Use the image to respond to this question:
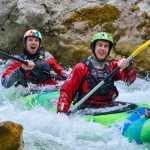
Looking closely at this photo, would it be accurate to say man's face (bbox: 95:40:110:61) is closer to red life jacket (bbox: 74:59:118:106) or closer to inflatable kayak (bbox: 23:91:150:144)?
red life jacket (bbox: 74:59:118:106)

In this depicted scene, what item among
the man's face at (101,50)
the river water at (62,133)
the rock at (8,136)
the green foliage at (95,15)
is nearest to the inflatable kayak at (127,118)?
the river water at (62,133)

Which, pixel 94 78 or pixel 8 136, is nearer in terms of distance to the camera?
pixel 8 136

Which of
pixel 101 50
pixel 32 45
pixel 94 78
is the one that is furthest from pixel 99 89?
pixel 32 45

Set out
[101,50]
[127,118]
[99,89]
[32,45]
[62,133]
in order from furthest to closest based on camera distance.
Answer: [32,45], [101,50], [99,89], [62,133], [127,118]

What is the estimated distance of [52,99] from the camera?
7.62 m

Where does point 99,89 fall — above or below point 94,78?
below

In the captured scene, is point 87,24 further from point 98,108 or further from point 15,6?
point 98,108

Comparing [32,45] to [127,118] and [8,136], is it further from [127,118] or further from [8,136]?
[8,136]

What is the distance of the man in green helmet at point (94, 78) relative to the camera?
21.5ft

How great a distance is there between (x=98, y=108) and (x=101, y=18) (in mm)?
6457

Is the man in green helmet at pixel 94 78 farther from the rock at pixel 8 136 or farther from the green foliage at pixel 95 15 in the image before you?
the green foliage at pixel 95 15

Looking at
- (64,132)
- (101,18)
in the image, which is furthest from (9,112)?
(101,18)

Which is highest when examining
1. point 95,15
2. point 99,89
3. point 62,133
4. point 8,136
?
point 95,15

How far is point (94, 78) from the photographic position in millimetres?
6629
